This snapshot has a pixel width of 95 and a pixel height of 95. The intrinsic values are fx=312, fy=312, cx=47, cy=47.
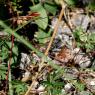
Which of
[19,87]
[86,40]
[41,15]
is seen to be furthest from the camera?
[41,15]

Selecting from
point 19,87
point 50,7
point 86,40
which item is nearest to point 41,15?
point 50,7

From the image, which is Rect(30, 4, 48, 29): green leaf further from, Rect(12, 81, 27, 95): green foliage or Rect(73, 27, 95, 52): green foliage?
Rect(12, 81, 27, 95): green foliage

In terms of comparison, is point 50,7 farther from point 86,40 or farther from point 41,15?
point 86,40

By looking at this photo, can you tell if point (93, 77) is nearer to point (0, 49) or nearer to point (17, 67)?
point (17, 67)

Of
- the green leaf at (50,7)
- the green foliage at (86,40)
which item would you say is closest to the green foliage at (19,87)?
the green foliage at (86,40)

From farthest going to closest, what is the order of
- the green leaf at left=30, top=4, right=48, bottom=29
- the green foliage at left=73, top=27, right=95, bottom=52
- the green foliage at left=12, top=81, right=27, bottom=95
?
1. the green leaf at left=30, top=4, right=48, bottom=29
2. the green foliage at left=73, top=27, right=95, bottom=52
3. the green foliage at left=12, top=81, right=27, bottom=95

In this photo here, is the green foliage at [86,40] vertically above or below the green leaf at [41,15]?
below

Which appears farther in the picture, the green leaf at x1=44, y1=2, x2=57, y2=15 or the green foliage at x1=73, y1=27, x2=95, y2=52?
the green leaf at x1=44, y1=2, x2=57, y2=15

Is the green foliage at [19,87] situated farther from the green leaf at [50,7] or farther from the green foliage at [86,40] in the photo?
the green leaf at [50,7]

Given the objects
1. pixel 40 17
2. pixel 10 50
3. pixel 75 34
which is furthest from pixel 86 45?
pixel 10 50

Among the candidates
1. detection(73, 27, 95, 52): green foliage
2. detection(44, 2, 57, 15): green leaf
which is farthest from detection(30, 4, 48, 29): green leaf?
detection(73, 27, 95, 52): green foliage

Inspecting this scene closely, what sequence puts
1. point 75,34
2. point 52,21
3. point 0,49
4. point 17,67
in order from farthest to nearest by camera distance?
point 52,21 → point 75,34 → point 17,67 → point 0,49
